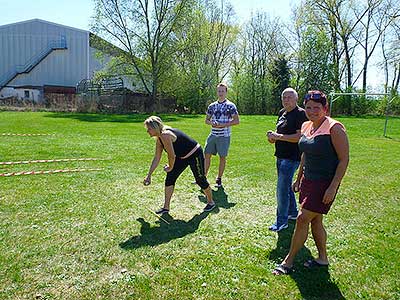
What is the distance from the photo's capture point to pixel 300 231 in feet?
10.0

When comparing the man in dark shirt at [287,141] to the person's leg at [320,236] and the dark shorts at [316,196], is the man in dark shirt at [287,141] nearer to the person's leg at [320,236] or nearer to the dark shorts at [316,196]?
the person's leg at [320,236]

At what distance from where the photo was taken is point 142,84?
30547 millimetres

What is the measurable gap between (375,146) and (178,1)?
68.4ft

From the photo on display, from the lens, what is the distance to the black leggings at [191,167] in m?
4.56

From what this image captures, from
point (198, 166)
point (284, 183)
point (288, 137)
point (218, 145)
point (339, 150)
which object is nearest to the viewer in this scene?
point (339, 150)

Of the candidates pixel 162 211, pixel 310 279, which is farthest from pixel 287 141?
pixel 162 211

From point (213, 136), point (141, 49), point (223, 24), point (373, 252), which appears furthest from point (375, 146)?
point (223, 24)

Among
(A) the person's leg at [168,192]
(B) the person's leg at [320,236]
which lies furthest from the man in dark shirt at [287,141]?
(A) the person's leg at [168,192]

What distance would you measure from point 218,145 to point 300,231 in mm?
3214

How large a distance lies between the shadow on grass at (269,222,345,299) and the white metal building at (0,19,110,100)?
34782 mm

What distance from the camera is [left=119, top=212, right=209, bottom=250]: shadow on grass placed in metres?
3.78

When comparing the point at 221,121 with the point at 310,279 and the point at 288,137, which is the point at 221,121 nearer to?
the point at 288,137

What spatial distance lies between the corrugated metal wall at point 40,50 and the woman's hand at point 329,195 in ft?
120

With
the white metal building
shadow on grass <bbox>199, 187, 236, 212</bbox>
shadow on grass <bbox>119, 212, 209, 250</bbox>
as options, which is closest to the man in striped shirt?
shadow on grass <bbox>199, 187, 236, 212</bbox>
